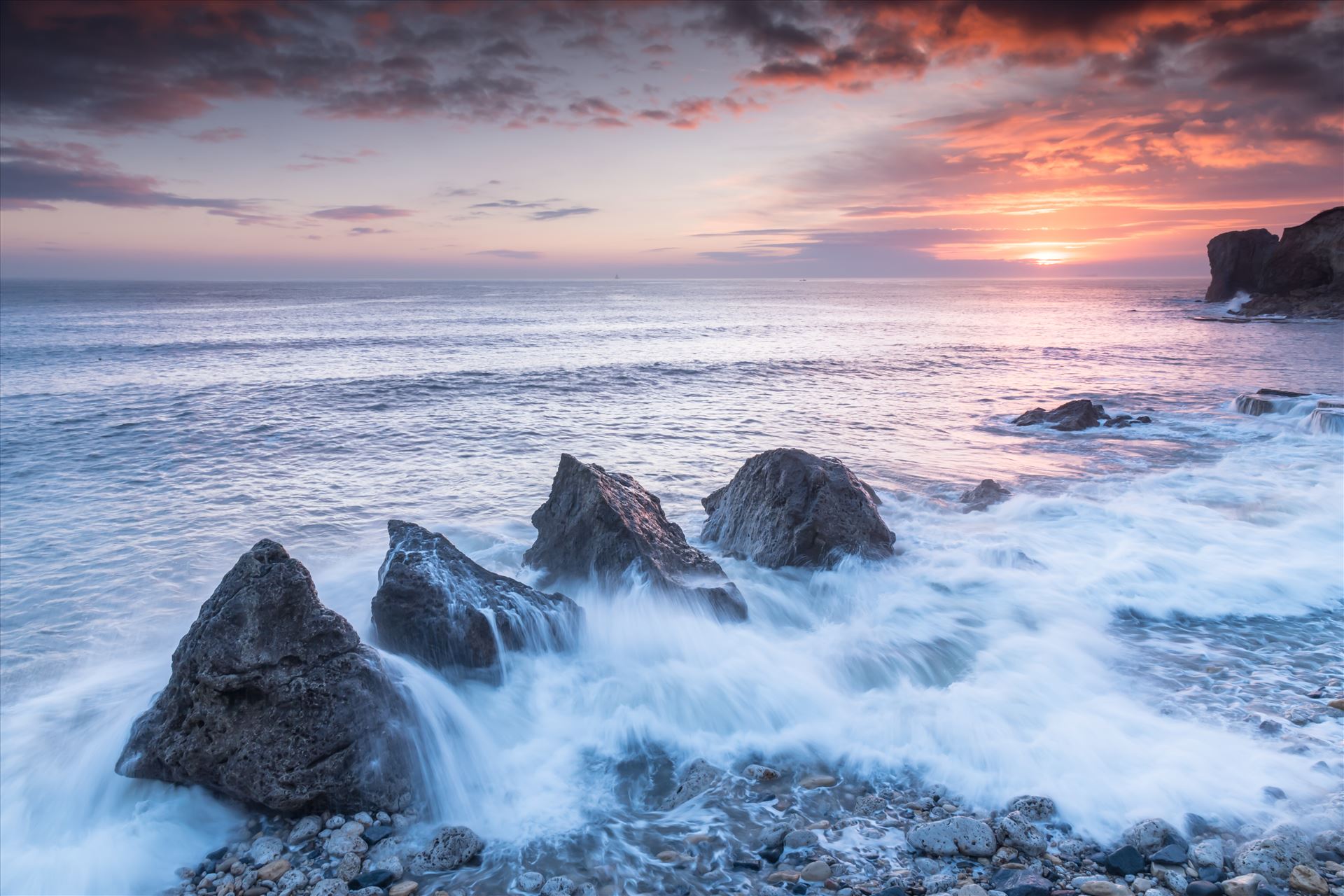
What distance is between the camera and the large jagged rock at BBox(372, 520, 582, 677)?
24.4 feet

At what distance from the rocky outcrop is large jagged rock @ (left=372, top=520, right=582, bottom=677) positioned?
1123 mm

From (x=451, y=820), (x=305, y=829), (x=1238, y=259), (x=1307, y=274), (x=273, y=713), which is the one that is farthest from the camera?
(x=1238, y=259)

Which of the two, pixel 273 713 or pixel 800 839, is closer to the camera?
pixel 800 839

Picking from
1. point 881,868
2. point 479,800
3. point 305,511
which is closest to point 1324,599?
point 881,868

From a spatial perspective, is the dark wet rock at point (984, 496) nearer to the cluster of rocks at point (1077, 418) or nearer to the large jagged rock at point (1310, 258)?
the cluster of rocks at point (1077, 418)

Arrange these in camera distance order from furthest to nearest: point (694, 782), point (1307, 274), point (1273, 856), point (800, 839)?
1. point (1307, 274)
2. point (694, 782)
3. point (800, 839)
4. point (1273, 856)

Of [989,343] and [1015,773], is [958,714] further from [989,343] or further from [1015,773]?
[989,343]

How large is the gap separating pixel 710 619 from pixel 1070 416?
54.8ft

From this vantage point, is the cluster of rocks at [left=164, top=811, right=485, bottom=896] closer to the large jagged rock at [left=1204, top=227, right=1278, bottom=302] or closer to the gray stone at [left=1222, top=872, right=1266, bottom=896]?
the gray stone at [left=1222, top=872, right=1266, bottom=896]

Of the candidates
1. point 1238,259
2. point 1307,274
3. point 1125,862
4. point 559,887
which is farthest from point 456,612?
point 1238,259

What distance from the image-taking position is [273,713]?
5.70 meters

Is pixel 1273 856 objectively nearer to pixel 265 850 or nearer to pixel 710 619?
pixel 710 619

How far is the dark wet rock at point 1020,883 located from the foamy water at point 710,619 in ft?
2.77

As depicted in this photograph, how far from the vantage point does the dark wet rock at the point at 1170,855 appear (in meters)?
4.82
